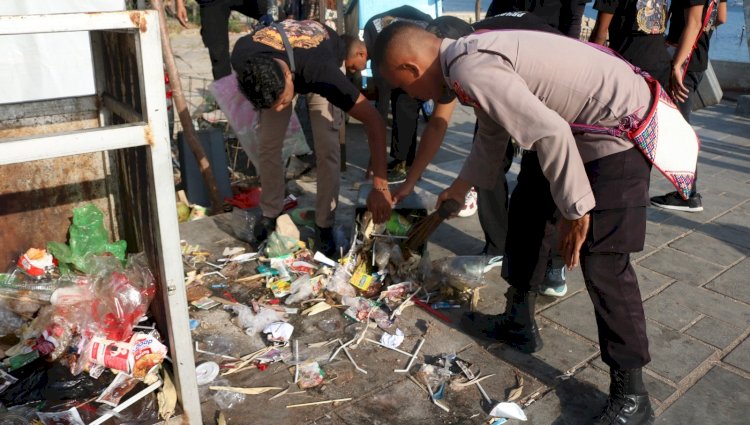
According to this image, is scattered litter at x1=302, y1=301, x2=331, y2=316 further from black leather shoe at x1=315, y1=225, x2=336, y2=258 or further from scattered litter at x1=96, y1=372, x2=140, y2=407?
scattered litter at x1=96, y1=372, x2=140, y2=407

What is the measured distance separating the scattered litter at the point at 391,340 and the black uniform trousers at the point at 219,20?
3.89 m

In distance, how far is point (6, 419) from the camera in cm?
245

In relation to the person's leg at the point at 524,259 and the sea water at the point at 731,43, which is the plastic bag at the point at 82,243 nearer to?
the person's leg at the point at 524,259

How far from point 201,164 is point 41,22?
304cm

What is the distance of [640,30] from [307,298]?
10.2ft

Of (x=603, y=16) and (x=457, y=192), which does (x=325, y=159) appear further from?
(x=603, y=16)

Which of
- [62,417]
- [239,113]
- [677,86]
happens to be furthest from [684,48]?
[62,417]

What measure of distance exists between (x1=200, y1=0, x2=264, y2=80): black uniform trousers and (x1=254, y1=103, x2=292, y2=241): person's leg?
2.15 meters

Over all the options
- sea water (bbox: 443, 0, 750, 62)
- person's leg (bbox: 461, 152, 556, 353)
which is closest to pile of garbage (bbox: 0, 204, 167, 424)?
person's leg (bbox: 461, 152, 556, 353)

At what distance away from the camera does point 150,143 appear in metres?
2.22

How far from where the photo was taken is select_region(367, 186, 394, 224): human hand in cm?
371

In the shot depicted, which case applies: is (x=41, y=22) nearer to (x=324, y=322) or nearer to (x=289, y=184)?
(x=324, y=322)

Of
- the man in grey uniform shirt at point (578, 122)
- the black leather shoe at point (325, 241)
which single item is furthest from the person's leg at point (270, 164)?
the man in grey uniform shirt at point (578, 122)

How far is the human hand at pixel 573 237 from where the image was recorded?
2.49 metres
